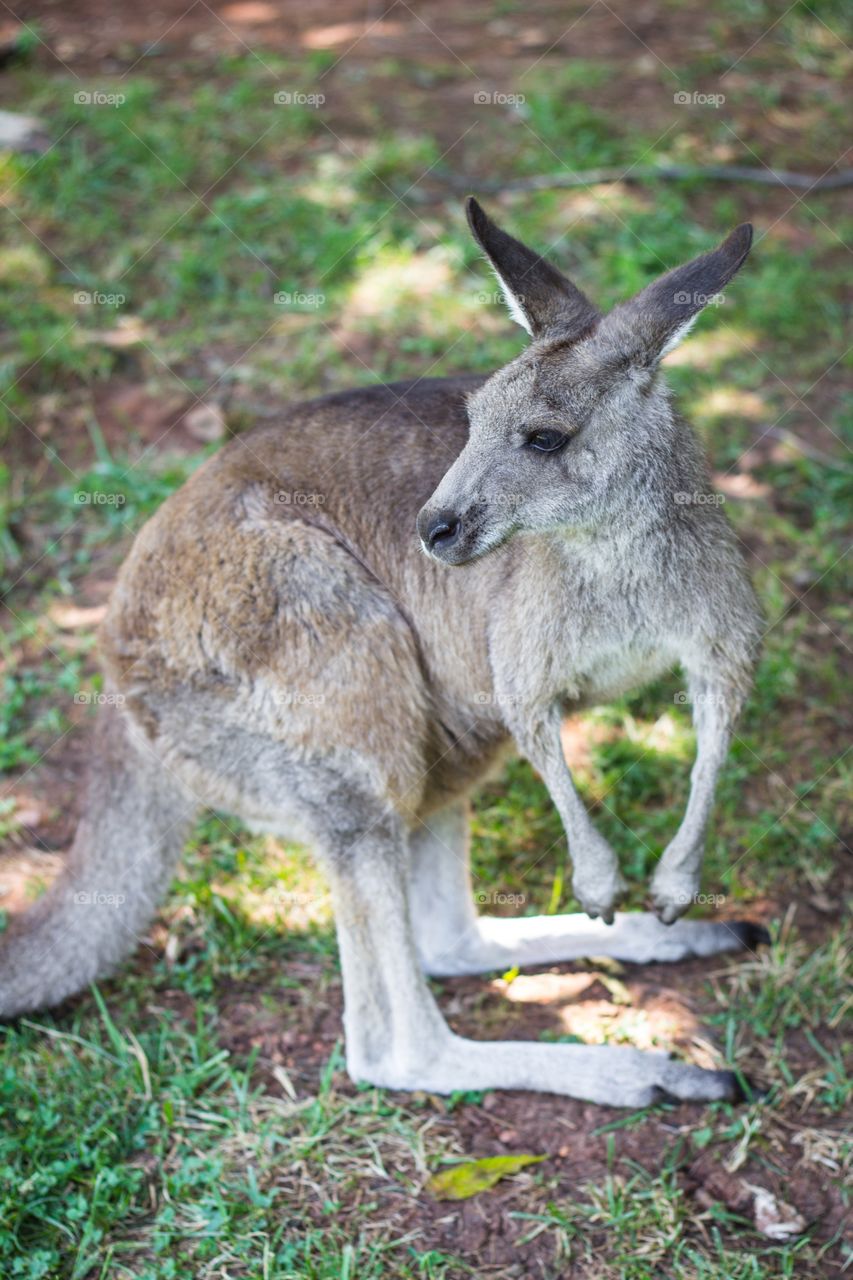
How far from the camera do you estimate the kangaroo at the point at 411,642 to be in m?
3.05

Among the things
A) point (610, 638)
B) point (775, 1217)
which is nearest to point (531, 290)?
point (610, 638)

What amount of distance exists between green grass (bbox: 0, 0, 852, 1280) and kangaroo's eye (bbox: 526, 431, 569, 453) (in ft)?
5.24

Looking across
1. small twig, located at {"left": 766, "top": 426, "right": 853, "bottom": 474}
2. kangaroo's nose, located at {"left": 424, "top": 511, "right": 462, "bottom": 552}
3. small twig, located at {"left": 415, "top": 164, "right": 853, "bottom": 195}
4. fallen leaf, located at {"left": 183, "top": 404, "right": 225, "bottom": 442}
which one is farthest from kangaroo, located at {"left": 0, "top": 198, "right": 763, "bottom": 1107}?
small twig, located at {"left": 415, "top": 164, "right": 853, "bottom": 195}

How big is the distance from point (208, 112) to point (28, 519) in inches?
109

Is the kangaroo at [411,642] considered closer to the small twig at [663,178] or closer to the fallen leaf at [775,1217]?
the fallen leaf at [775,1217]

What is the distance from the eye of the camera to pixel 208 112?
6.83 meters

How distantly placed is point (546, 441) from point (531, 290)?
40 cm

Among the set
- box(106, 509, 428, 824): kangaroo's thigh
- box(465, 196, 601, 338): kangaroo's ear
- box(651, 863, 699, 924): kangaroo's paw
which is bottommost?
box(651, 863, 699, 924): kangaroo's paw

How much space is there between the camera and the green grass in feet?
10.5

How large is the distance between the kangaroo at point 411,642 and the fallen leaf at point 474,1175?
0.23m

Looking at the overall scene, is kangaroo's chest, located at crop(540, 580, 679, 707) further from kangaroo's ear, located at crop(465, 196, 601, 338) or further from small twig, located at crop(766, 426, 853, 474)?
small twig, located at crop(766, 426, 853, 474)

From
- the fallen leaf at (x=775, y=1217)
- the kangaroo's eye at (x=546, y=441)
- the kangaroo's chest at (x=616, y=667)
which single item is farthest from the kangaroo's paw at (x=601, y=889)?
the kangaroo's eye at (x=546, y=441)

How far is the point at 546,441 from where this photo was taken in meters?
3.00

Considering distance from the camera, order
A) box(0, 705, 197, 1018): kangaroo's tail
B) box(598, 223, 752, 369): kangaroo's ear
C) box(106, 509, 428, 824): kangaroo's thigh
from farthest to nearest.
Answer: box(0, 705, 197, 1018): kangaroo's tail < box(106, 509, 428, 824): kangaroo's thigh < box(598, 223, 752, 369): kangaroo's ear
